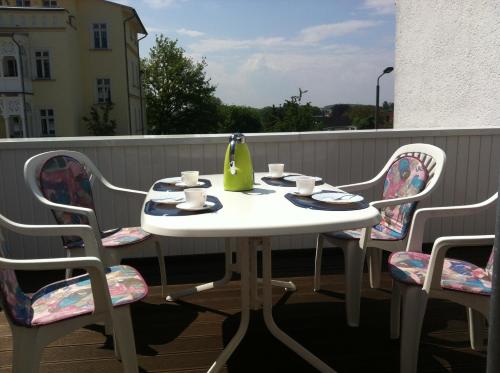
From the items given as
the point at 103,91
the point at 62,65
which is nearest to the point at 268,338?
the point at 62,65

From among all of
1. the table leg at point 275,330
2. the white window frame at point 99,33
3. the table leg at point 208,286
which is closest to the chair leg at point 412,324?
the table leg at point 275,330

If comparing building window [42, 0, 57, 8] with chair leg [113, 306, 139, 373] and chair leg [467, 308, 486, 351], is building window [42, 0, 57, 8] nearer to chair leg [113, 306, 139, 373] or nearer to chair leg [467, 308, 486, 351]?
chair leg [113, 306, 139, 373]

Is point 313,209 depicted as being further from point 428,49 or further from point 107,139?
point 428,49

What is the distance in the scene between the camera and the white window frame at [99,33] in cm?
2364

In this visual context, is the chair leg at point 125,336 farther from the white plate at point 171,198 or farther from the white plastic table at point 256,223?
the white plate at point 171,198

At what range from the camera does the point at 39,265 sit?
1349 mm

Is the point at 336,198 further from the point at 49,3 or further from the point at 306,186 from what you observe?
the point at 49,3

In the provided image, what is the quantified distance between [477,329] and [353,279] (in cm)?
60

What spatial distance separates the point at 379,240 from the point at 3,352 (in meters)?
1.95

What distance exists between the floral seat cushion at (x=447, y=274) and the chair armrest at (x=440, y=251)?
0.11ft

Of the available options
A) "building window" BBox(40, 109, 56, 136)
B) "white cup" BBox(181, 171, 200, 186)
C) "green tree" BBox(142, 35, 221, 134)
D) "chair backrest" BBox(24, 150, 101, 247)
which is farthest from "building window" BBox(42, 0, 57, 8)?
"white cup" BBox(181, 171, 200, 186)

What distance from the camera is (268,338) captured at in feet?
7.12

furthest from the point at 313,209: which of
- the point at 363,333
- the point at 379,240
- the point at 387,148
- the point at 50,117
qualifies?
the point at 50,117

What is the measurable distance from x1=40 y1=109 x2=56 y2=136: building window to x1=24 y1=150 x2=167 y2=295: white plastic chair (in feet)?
71.7
